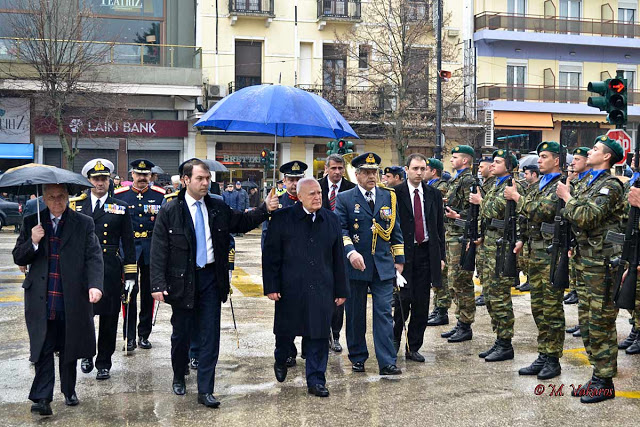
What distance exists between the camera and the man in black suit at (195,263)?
6.72 m

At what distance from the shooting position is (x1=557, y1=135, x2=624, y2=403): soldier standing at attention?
6.60 metres

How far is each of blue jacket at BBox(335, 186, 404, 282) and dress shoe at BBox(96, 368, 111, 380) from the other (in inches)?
97.0

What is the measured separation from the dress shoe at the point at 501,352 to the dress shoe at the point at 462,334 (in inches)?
36.0

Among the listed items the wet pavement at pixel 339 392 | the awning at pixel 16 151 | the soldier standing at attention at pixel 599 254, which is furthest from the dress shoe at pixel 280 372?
the awning at pixel 16 151

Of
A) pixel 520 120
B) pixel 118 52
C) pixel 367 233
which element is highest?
pixel 118 52

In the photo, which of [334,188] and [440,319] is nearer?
[334,188]

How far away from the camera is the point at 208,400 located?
6.56 m

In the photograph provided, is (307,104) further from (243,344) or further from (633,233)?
(633,233)

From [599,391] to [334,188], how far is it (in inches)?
144

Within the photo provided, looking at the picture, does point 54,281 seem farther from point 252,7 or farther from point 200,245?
point 252,7

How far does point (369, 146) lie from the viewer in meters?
36.8

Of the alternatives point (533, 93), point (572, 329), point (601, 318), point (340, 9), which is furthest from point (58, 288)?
point (533, 93)

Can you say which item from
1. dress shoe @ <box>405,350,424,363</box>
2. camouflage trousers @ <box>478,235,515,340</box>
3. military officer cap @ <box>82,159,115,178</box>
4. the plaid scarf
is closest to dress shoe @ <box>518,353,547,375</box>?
camouflage trousers @ <box>478,235,515,340</box>

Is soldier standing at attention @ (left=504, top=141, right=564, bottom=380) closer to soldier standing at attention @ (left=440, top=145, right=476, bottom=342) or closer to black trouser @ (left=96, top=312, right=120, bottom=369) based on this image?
soldier standing at attention @ (left=440, top=145, right=476, bottom=342)
